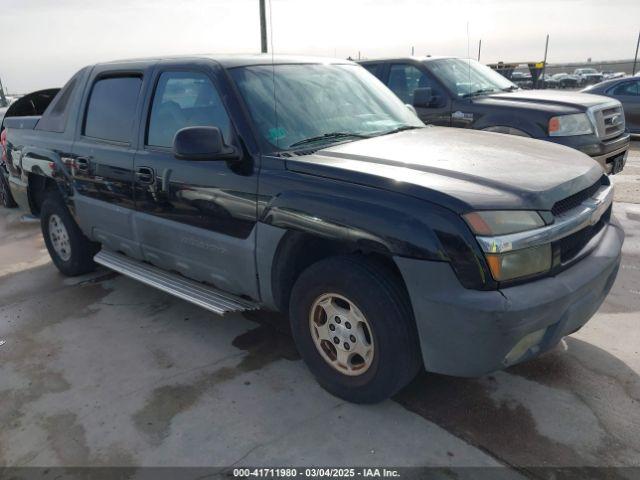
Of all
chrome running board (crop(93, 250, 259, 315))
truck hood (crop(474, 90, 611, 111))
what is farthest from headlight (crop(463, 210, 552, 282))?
truck hood (crop(474, 90, 611, 111))

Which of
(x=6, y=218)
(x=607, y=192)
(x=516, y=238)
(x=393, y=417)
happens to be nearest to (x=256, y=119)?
(x=516, y=238)

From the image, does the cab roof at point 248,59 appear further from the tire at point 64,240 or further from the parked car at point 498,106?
the parked car at point 498,106

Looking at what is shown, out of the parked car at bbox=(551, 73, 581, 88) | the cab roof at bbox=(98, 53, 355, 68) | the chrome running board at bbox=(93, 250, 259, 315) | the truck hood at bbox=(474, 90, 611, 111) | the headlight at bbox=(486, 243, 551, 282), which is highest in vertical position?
the cab roof at bbox=(98, 53, 355, 68)

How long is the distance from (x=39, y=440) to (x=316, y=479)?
1.47 meters

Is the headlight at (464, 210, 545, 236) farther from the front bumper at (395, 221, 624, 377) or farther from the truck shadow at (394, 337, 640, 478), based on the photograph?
the truck shadow at (394, 337, 640, 478)

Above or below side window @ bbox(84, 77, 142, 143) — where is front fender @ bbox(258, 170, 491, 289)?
below

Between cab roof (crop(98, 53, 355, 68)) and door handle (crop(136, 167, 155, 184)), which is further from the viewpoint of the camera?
door handle (crop(136, 167, 155, 184))

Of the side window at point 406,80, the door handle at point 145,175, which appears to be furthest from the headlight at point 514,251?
the side window at point 406,80

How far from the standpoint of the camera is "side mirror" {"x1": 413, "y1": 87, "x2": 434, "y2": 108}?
6.86m

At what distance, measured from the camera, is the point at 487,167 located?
274cm

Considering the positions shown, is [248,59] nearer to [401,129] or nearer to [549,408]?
[401,129]

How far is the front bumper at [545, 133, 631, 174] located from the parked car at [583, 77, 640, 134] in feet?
18.1

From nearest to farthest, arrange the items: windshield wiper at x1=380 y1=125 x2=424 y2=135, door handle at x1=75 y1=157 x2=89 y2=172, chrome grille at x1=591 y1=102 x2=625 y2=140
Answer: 1. windshield wiper at x1=380 y1=125 x2=424 y2=135
2. door handle at x1=75 y1=157 x2=89 y2=172
3. chrome grille at x1=591 y1=102 x2=625 y2=140

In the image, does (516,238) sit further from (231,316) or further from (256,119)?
(231,316)
